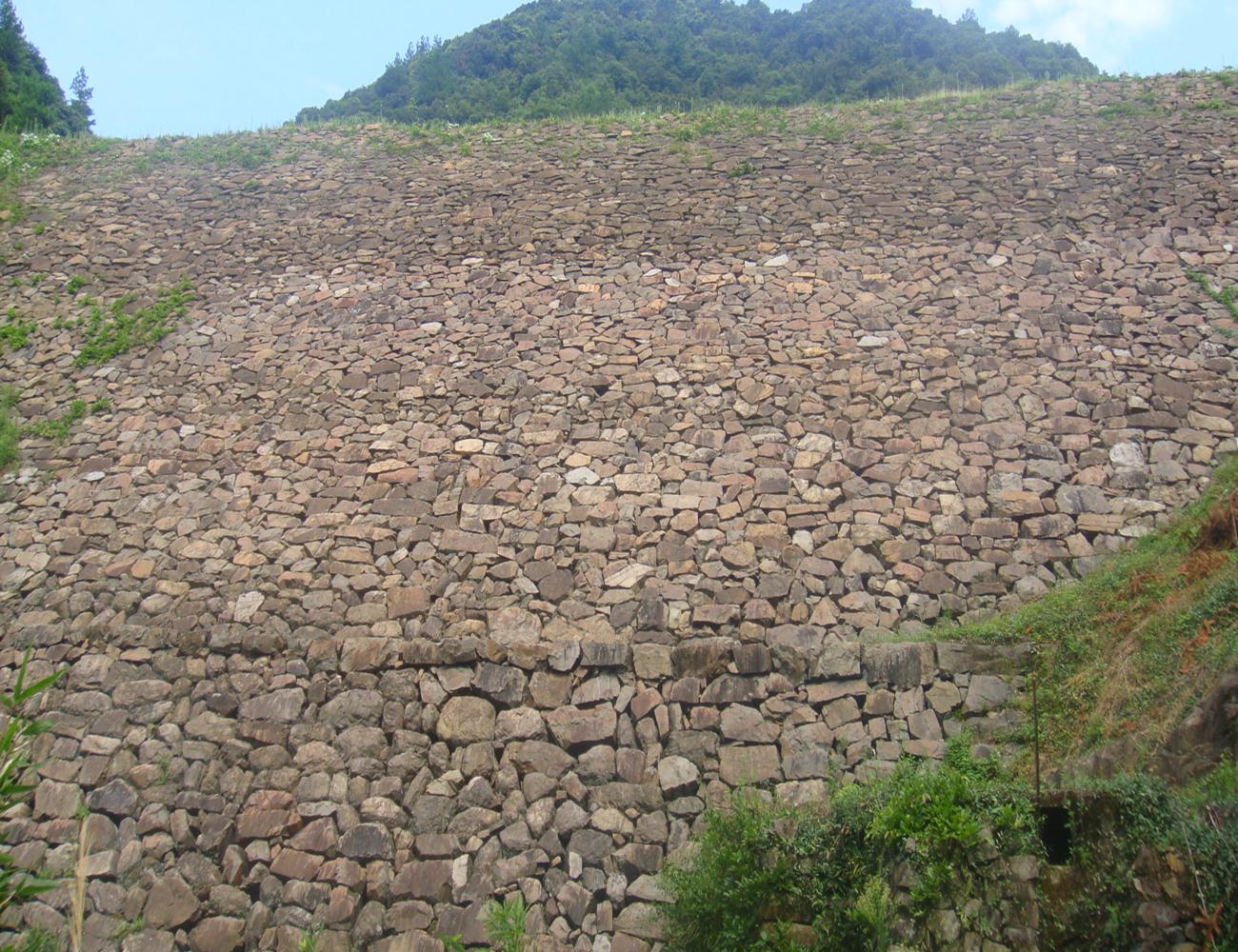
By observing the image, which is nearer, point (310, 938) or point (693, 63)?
point (310, 938)

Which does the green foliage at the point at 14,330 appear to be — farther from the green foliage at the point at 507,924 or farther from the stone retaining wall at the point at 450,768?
the green foliage at the point at 507,924

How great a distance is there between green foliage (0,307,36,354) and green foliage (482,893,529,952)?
9.21 metres

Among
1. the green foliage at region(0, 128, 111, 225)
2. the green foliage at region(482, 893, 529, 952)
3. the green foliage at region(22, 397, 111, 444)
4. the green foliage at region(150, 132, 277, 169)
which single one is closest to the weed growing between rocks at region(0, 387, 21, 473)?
the green foliage at region(22, 397, 111, 444)

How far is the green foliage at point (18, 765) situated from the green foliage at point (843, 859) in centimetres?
306

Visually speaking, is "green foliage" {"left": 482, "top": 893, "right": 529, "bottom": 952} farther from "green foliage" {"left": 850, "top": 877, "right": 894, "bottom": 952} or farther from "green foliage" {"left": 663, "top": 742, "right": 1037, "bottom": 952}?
"green foliage" {"left": 850, "top": 877, "right": 894, "bottom": 952}

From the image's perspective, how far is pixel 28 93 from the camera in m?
17.9

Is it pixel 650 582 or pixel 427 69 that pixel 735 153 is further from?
pixel 427 69

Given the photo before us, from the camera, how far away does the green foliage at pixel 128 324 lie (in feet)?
34.6

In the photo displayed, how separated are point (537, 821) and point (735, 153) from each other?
9.96m

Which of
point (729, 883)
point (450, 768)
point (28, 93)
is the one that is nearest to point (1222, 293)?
point (729, 883)

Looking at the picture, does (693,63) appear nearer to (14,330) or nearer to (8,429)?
(14,330)

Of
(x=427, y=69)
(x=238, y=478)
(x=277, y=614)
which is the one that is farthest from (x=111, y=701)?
(x=427, y=69)

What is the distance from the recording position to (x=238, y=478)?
342 inches

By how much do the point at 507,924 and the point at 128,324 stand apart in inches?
355
